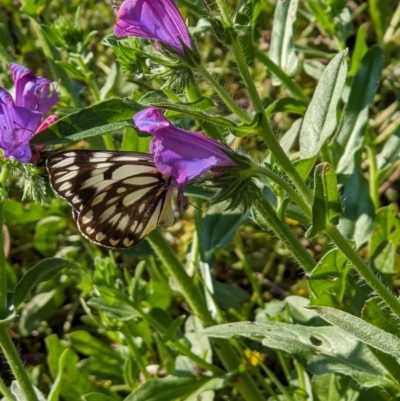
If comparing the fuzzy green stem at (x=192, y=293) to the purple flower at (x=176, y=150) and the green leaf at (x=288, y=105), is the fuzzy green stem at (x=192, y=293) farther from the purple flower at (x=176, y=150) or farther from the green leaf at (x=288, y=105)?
the purple flower at (x=176, y=150)

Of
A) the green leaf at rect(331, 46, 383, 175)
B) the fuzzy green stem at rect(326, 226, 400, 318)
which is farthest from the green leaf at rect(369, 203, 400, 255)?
the fuzzy green stem at rect(326, 226, 400, 318)

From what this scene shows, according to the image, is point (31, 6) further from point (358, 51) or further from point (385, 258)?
point (385, 258)

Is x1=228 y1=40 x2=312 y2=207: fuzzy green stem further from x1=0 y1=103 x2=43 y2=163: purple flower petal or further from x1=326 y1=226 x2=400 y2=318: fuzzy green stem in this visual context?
x1=0 y1=103 x2=43 y2=163: purple flower petal

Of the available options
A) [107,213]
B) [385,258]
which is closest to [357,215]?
[385,258]

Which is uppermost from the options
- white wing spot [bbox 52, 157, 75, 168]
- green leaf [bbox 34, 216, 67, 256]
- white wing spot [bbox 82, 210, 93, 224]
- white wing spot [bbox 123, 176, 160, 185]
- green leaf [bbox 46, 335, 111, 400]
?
white wing spot [bbox 52, 157, 75, 168]

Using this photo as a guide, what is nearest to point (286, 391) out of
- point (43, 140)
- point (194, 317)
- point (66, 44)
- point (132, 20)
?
point (194, 317)

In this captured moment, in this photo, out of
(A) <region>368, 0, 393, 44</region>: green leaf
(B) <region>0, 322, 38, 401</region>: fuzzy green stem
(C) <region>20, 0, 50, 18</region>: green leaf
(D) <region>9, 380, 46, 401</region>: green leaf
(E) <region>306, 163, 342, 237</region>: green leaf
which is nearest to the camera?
(E) <region>306, 163, 342, 237</region>: green leaf
